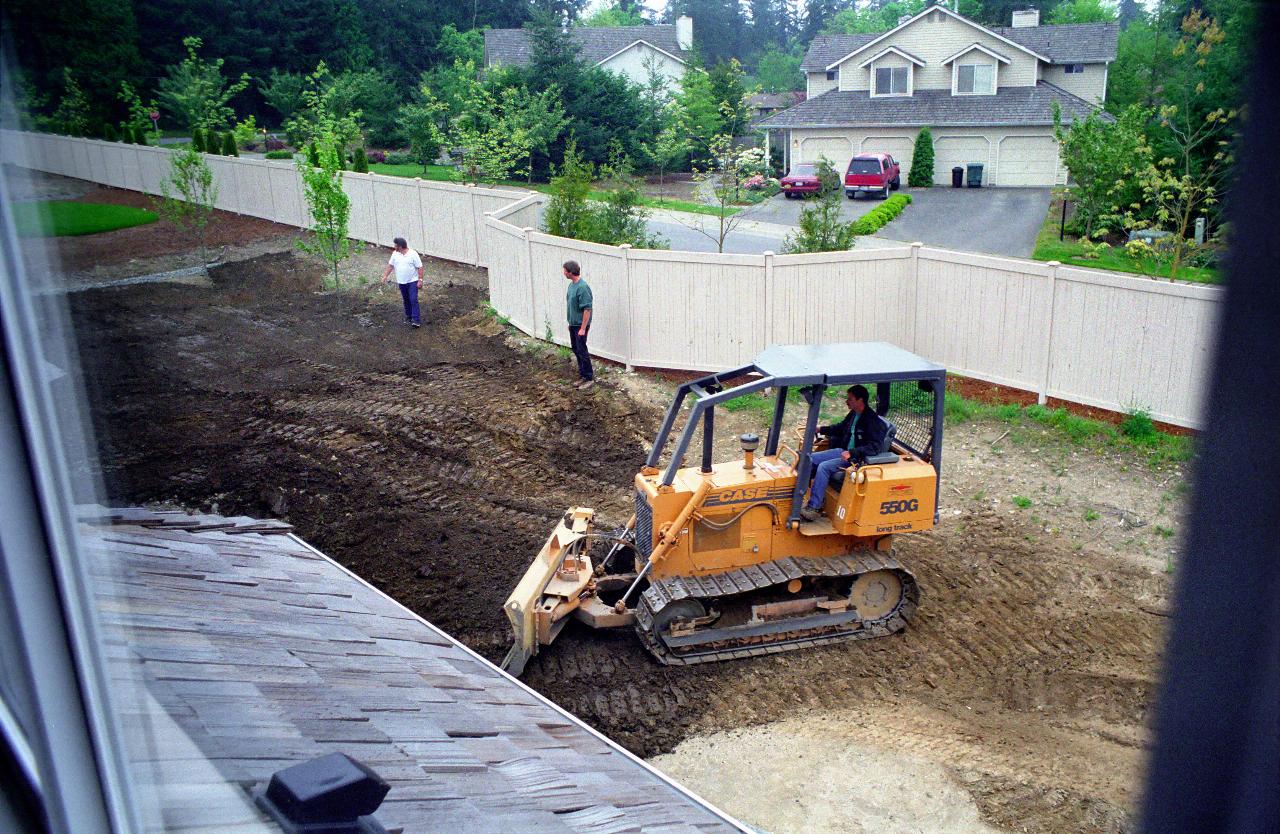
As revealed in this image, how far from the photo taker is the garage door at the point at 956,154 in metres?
34.5

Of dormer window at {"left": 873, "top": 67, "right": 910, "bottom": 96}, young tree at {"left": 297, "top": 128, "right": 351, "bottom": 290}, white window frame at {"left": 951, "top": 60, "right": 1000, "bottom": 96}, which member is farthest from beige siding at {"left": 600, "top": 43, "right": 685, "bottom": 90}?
young tree at {"left": 297, "top": 128, "right": 351, "bottom": 290}

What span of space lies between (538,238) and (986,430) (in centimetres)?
625

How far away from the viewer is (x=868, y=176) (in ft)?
101

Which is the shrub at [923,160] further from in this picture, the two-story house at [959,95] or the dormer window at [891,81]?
the dormer window at [891,81]

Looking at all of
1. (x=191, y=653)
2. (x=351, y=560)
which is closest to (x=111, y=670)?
(x=191, y=653)

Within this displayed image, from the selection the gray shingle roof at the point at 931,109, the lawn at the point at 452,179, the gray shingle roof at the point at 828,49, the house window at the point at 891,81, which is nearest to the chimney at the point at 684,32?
the gray shingle roof at the point at 828,49

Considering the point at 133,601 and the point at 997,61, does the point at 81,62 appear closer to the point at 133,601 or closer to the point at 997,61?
the point at 133,601

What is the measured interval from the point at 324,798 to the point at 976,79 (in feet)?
123

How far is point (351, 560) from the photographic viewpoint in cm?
823

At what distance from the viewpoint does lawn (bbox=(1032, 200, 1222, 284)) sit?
13.8 m

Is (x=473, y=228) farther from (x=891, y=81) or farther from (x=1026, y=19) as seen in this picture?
(x=1026, y=19)

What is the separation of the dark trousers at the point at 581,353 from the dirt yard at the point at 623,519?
22 cm

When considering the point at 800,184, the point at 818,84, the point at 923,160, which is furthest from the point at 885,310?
the point at 818,84

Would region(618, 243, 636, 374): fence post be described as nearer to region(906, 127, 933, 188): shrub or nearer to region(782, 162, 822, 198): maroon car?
region(782, 162, 822, 198): maroon car
